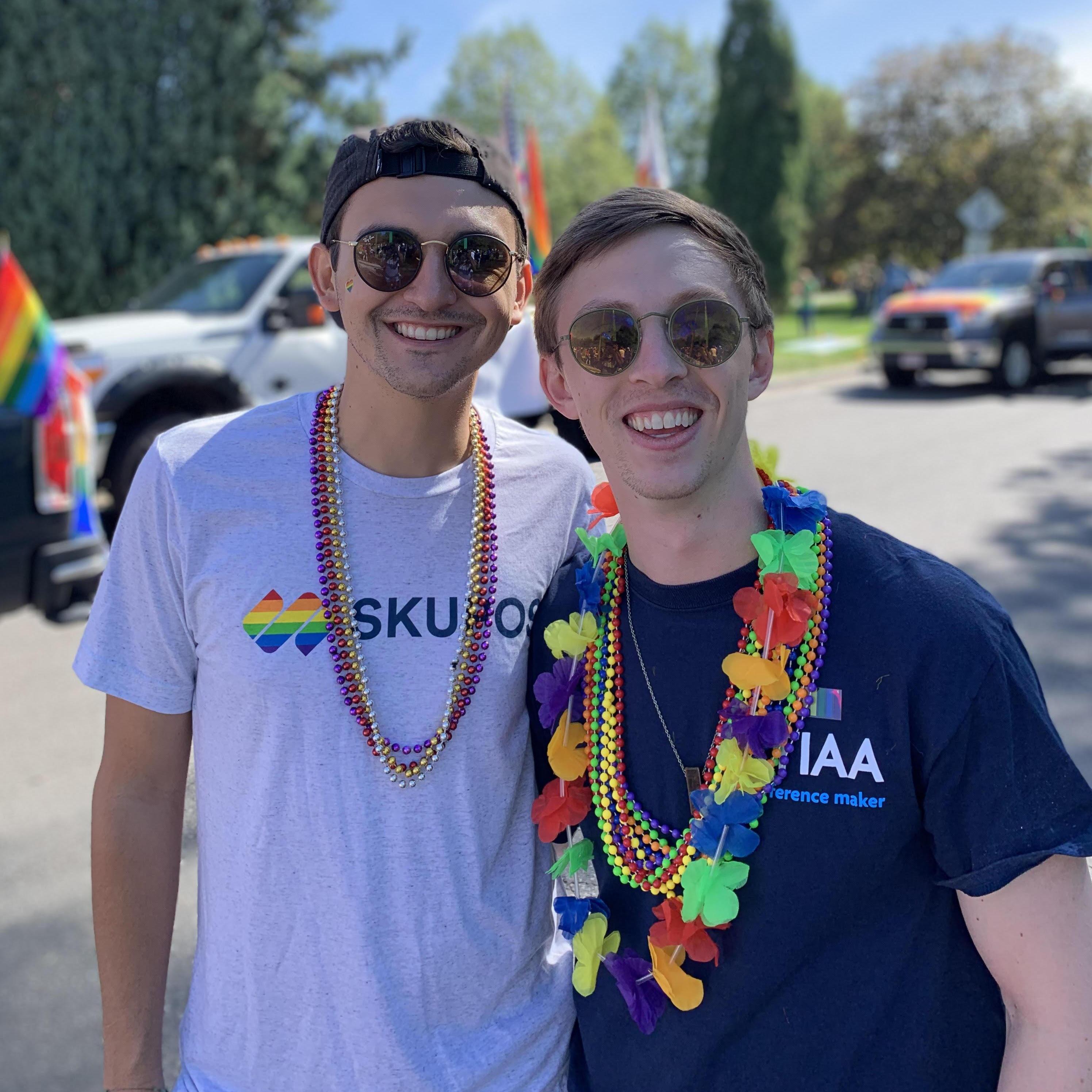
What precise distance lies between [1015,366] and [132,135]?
13.5 metres

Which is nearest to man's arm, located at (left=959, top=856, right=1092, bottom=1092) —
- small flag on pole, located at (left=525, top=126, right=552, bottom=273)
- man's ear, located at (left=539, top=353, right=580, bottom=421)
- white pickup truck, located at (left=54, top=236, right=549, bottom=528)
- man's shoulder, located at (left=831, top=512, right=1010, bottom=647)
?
man's shoulder, located at (left=831, top=512, right=1010, bottom=647)

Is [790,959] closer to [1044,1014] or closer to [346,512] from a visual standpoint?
[1044,1014]

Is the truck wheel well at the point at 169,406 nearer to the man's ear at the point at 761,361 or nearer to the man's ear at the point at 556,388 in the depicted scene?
the man's ear at the point at 556,388

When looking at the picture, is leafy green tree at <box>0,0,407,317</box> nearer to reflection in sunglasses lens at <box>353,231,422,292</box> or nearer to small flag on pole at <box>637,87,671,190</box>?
small flag on pole at <box>637,87,671,190</box>

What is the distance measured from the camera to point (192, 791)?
1973 mm

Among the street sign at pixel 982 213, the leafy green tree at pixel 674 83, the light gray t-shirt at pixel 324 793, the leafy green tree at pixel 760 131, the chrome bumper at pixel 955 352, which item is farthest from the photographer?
the leafy green tree at pixel 674 83

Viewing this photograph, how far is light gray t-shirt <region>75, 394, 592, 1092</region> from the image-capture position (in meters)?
1.57

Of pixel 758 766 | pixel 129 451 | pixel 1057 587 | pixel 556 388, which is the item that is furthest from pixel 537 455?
pixel 129 451

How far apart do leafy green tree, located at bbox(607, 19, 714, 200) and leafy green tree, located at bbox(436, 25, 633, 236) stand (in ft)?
38.2

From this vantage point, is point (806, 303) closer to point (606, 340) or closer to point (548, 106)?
point (606, 340)

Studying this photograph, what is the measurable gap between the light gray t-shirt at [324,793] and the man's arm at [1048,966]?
2.26 feet

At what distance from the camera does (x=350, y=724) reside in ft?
5.23

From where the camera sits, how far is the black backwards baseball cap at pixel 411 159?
175 centimetres

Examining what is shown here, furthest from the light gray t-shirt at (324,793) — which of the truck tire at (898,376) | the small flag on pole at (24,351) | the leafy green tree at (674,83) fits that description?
the leafy green tree at (674,83)
